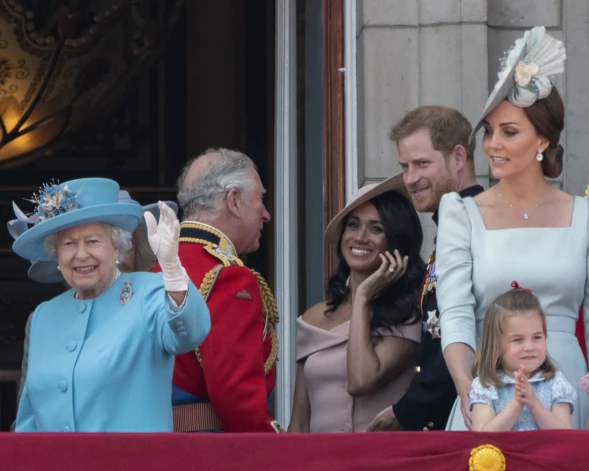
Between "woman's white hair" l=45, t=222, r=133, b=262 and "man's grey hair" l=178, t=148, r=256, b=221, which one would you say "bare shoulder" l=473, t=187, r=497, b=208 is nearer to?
"man's grey hair" l=178, t=148, r=256, b=221

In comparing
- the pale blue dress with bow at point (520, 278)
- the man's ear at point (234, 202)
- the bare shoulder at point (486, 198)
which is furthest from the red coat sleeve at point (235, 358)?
the bare shoulder at point (486, 198)

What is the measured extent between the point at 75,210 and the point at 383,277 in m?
1.11

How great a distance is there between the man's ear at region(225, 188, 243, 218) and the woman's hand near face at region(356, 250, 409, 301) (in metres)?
0.44

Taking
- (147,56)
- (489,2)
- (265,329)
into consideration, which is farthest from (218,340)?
(147,56)

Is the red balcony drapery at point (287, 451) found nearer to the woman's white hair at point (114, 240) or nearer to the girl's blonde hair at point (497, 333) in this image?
the girl's blonde hair at point (497, 333)

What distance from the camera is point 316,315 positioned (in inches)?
213

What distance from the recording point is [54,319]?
4504 mm

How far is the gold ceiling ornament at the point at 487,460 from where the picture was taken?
3945mm

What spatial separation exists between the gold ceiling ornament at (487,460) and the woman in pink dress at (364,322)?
110cm

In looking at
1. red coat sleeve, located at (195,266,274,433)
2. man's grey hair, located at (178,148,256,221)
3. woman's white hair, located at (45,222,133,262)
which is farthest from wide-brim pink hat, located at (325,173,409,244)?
woman's white hair, located at (45,222,133,262)

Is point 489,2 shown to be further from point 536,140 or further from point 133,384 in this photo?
point 133,384

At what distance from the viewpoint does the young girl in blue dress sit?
4.17 meters

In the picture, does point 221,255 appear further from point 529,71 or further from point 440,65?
point 440,65

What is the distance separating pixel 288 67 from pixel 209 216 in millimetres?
1890
